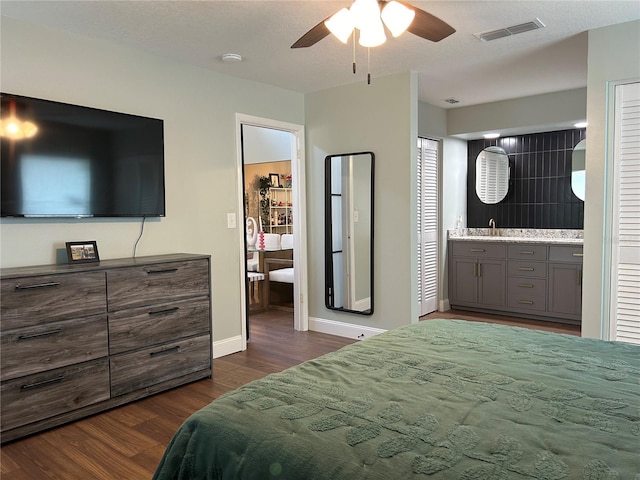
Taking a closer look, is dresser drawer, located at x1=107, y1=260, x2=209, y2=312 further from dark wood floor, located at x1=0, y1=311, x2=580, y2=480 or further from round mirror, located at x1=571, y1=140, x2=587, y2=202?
round mirror, located at x1=571, y1=140, x2=587, y2=202

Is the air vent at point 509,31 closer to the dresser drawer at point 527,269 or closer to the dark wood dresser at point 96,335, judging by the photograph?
the dark wood dresser at point 96,335

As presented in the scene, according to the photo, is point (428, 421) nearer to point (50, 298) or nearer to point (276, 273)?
point (50, 298)

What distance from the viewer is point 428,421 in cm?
128

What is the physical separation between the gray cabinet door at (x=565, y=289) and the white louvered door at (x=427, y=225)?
129 centimetres

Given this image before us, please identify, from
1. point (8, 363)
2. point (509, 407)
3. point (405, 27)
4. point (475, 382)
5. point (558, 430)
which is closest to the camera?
point (558, 430)

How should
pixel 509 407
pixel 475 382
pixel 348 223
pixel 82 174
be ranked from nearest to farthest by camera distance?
pixel 509 407
pixel 475 382
pixel 82 174
pixel 348 223

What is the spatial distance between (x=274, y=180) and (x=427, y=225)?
11.3ft

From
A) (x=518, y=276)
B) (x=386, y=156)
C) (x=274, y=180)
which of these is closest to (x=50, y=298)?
(x=386, y=156)

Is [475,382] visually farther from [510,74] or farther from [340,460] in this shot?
[510,74]

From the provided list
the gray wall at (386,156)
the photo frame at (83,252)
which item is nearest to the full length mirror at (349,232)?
the gray wall at (386,156)

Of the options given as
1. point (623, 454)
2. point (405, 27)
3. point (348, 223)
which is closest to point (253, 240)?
point (348, 223)

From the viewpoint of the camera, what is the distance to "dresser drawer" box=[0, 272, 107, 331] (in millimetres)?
2426

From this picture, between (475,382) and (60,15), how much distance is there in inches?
119

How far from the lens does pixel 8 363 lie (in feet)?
7.97
